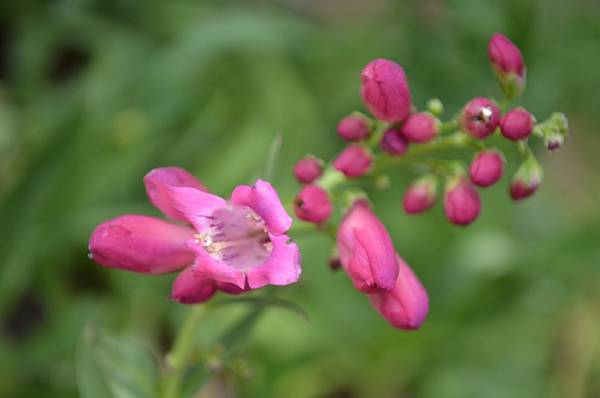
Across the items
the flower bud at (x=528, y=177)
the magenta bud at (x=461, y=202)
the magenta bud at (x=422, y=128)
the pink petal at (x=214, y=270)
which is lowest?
the pink petal at (x=214, y=270)

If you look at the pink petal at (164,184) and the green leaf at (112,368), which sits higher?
the pink petal at (164,184)

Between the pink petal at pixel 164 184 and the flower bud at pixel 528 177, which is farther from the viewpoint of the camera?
the flower bud at pixel 528 177

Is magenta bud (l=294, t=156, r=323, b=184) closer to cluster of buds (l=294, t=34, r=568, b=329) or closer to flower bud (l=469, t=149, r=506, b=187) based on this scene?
cluster of buds (l=294, t=34, r=568, b=329)

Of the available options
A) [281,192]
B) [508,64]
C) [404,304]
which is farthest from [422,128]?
[281,192]

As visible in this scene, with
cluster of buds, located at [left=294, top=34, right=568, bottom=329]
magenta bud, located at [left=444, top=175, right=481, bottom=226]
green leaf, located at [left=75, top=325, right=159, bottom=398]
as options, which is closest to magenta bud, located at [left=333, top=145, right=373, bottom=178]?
cluster of buds, located at [left=294, top=34, right=568, bottom=329]

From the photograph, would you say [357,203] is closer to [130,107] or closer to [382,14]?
[130,107]

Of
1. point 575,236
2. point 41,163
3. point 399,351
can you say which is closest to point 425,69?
point 575,236

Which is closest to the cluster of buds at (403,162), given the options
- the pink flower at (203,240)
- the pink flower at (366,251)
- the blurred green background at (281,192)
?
the pink flower at (366,251)

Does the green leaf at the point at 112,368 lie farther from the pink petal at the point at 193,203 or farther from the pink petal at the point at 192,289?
the pink petal at the point at 193,203

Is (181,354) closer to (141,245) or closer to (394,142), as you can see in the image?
(141,245)
